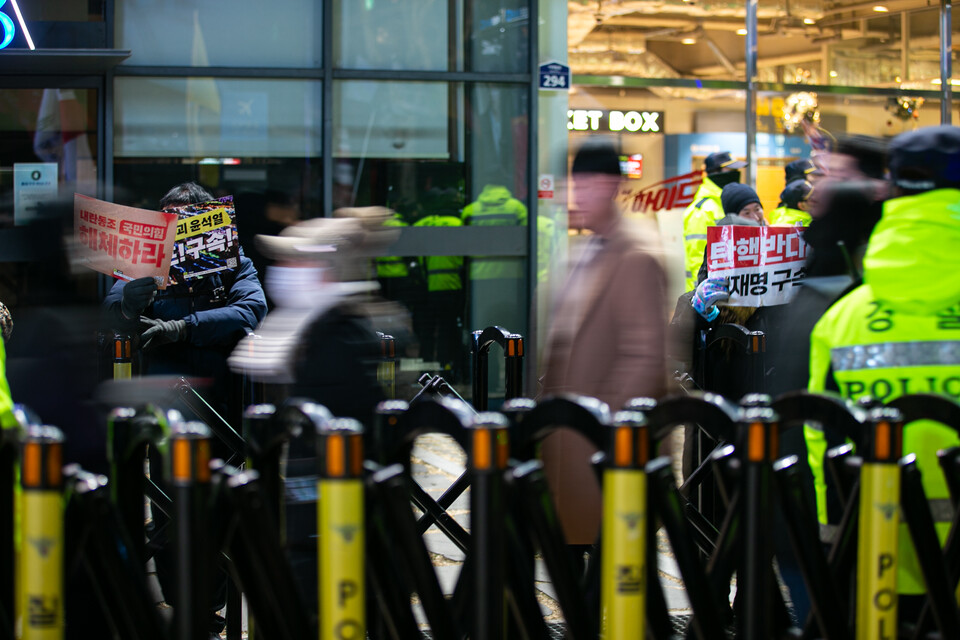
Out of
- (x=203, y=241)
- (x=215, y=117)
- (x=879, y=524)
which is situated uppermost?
(x=215, y=117)

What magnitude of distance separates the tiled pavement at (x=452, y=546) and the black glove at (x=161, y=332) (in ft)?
5.67

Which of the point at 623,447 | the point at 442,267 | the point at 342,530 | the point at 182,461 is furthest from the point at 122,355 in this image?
the point at 442,267

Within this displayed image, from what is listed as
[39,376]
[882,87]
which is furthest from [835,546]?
[882,87]

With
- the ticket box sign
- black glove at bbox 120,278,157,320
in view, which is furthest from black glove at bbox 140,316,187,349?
the ticket box sign

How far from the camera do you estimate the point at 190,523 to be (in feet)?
8.96

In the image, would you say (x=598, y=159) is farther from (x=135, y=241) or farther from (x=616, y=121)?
(x=616, y=121)

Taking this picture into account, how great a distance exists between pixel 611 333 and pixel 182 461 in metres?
1.92

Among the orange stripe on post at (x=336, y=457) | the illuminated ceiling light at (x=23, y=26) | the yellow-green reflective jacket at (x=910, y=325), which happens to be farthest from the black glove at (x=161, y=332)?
the illuminated ceiling light at (x=23, y=26)

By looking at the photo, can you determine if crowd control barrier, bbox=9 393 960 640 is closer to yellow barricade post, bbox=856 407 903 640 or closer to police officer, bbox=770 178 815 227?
yellow barricade post, bbox=856 407 903 640

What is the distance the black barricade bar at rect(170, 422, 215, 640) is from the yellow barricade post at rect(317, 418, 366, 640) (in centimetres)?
29

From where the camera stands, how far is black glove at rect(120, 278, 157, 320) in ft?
17.8

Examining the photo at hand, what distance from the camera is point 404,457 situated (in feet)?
10.9

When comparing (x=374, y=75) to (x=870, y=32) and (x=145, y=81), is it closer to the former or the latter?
(x=145, y=81)

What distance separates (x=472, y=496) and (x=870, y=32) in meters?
11.6
